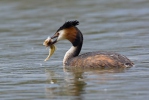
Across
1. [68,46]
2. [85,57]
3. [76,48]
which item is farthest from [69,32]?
[68,46]

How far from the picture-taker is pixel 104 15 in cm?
2708

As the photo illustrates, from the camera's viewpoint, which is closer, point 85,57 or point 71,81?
point 71,81

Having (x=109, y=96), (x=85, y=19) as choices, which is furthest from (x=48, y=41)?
(x=85, y=19)

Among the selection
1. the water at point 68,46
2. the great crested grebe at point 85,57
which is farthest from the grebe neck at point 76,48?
the water at point 68,46

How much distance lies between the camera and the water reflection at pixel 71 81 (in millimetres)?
11905

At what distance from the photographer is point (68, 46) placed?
20.2m

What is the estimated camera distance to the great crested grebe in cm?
1505

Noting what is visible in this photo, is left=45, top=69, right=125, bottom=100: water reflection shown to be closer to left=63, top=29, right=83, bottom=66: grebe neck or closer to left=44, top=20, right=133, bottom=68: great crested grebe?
left=44, top=20, right=133, bottom=68: great crested grebe

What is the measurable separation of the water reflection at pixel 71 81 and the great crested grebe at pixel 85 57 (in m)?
0.31

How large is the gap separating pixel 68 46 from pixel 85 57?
16.0 ft

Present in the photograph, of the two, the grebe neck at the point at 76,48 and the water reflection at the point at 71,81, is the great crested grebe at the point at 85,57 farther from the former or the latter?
the water reflection at the point at 71,81

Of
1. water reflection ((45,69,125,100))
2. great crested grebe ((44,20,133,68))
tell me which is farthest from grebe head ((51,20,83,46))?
water reflection ((45,69,125,100))

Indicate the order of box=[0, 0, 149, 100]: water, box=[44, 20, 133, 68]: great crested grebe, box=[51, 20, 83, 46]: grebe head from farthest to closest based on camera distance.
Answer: box=[51, 20, 83, 46]: grebe head → box=[44, 20, 133, 68]: great crested grebe → box=[0, 0, 149, 100]: water

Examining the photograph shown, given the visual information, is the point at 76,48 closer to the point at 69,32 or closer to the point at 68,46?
the point at 69,32
